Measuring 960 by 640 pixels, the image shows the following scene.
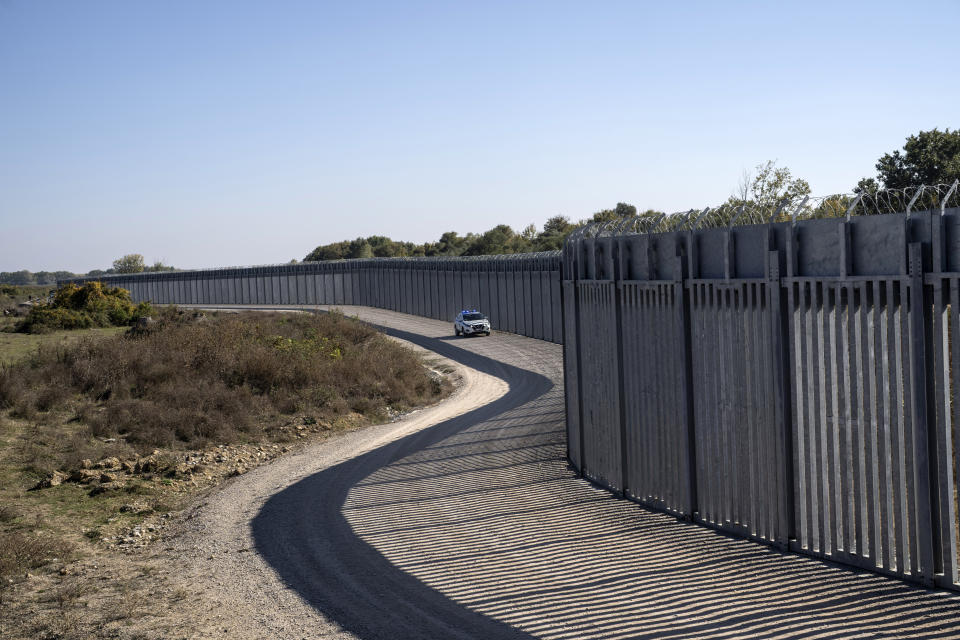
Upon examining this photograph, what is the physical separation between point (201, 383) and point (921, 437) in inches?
761

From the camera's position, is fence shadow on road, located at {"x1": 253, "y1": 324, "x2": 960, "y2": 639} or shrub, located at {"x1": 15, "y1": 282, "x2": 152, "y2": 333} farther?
shrub, located at {"x1": 15, "y1": 282, "x2": 152, "y2": 333}

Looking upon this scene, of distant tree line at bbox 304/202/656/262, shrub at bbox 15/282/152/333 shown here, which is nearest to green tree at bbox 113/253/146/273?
distant tree line at bbox 304/202/656/262

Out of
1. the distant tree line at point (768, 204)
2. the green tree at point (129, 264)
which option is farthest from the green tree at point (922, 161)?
the green tree at point (129, 264)

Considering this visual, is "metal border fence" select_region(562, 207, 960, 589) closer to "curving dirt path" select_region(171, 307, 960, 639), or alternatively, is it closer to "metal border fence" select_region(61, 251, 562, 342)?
"curving dirt path" select_region(171, 307, 960, 639)

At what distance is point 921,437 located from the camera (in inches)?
293

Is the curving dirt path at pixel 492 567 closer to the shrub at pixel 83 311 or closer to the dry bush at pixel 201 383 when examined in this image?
the dry bush at pixel 201 383

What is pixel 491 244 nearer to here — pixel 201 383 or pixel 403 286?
pixel 403 286

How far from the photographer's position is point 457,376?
30.2m

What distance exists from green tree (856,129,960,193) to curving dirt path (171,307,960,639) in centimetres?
3213

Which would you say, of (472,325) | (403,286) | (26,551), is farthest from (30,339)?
(403,286)

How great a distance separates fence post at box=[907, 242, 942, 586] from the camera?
7395 millimetres

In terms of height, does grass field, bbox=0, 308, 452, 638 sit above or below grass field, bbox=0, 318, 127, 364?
below

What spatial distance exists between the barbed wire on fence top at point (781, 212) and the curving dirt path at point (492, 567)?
11.9 ft

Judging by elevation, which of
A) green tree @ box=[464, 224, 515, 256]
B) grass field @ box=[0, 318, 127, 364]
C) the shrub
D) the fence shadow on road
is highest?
green tree @ box=[464, 224, 515, 256]
